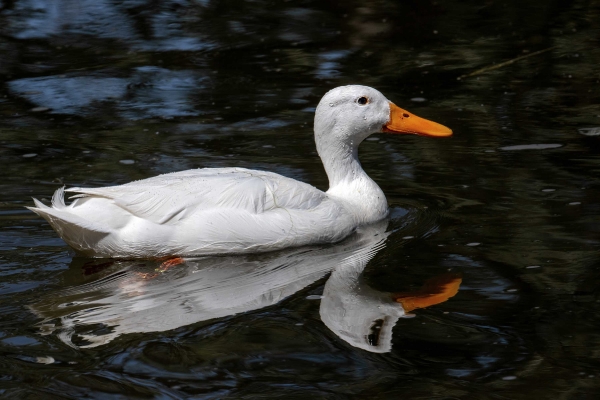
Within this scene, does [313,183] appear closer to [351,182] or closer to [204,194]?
[351,182]

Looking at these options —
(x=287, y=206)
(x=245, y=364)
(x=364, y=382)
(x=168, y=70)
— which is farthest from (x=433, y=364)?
(x=168, y=70)

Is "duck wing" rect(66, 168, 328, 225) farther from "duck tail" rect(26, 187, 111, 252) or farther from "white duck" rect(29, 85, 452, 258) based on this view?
"duck tail" rect(26, 187, 111, 252)

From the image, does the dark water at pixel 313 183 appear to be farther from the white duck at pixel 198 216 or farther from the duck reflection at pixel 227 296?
the white duck at pixel 198 216

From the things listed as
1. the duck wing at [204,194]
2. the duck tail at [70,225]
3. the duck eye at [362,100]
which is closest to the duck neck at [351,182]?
the duck eye at [362,100]

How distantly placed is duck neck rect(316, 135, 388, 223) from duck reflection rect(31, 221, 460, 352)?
18.1 inches

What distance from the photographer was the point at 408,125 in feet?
25.9

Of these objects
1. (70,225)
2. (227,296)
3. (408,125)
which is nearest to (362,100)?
(408,125)

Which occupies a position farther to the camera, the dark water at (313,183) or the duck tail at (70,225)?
the duck tail at (70,225)

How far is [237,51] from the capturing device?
12.1 metres

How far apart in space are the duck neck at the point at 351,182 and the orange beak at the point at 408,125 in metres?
0.35

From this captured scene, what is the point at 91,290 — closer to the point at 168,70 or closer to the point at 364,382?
the point at 364,382

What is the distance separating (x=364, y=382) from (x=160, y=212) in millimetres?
2274

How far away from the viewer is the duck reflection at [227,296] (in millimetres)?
5594

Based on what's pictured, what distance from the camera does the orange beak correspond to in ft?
25.8
